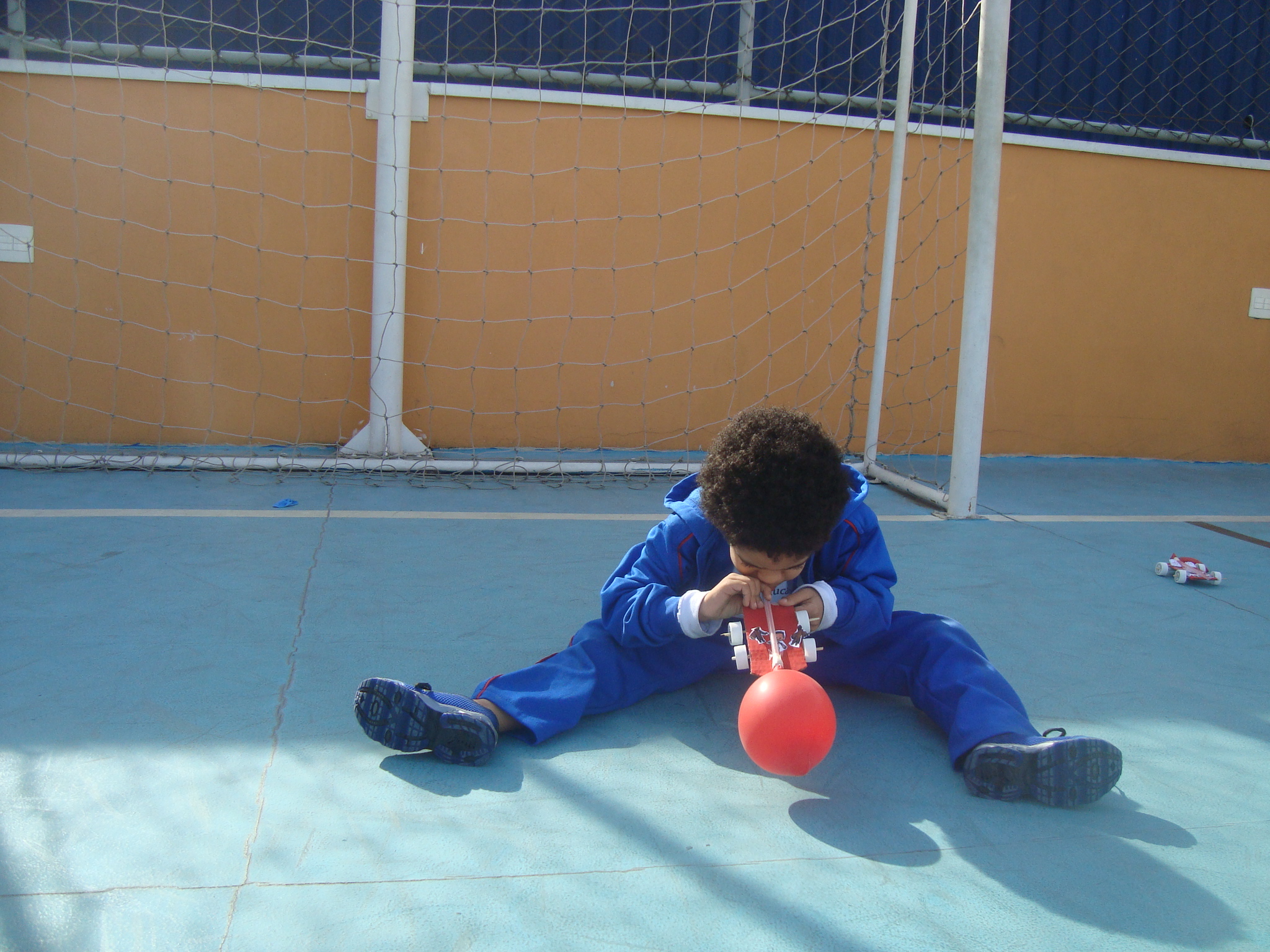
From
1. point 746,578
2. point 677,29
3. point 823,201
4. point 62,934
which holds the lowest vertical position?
point 62,934

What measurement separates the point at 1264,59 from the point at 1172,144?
746 millimetres

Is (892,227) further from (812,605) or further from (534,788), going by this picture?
(534,788)

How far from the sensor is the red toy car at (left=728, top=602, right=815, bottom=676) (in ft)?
4.85

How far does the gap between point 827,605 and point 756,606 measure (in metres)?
0.13

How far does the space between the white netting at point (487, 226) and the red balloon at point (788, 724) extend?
8.94 ft

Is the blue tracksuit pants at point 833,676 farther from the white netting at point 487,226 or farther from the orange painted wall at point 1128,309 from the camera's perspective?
the orange painted wall at point 1128,309

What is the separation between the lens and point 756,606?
1.50m

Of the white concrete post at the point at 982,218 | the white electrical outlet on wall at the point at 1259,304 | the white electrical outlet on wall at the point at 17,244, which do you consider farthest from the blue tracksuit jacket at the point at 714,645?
the white electrical outlet on wall at the point at 1259,304

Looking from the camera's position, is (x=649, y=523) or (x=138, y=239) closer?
(x=649, y=523)

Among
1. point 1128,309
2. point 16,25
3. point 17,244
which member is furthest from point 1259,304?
point 16,25

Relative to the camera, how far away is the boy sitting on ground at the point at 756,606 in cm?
143

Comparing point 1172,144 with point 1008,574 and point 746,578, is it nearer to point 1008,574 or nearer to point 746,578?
point 1008,574

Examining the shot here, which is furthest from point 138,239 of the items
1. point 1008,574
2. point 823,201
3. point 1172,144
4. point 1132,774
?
point 1172,144

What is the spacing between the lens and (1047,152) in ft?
15.1
